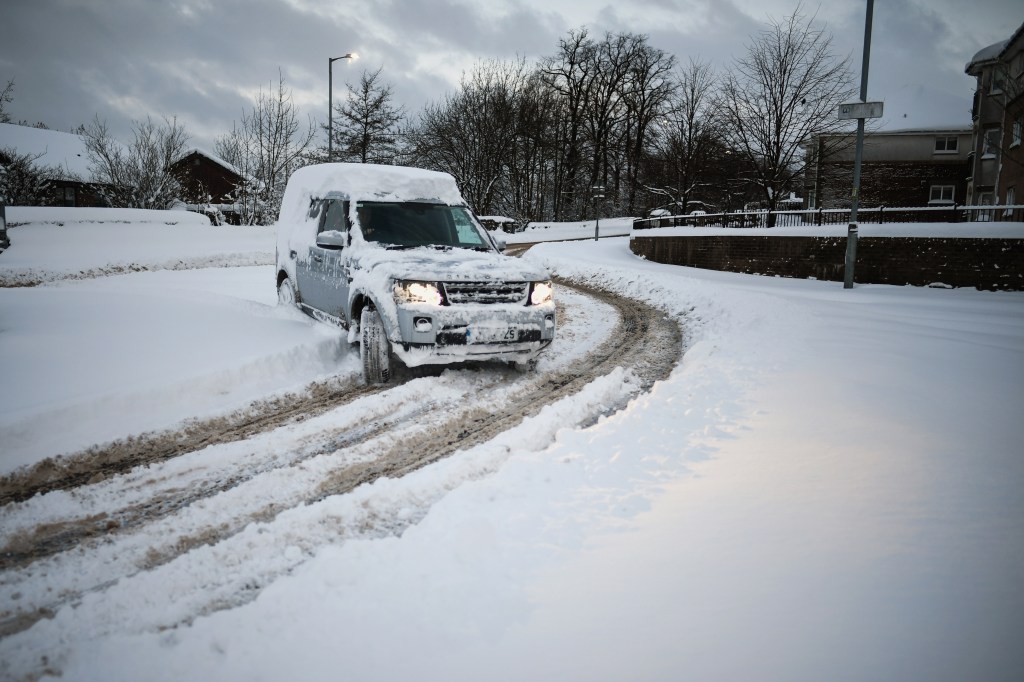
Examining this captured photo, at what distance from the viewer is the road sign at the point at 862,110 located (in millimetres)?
12359

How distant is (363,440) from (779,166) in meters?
24.7

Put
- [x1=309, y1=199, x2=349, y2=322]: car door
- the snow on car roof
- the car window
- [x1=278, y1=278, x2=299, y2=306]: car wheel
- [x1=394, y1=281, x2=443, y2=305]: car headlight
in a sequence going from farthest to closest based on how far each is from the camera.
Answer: [x1=278, y1=278, x2=299, y2=306]: car wheel → the snow on car roof → the car window → [x1=309, y1=199, x2=349, y2=322]: car door → [x1=394, y1=281, x2=443, y2=305]: car headlight

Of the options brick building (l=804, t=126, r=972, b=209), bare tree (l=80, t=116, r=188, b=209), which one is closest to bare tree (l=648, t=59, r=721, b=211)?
brick building (l=804, t=126, r=972, b=209)

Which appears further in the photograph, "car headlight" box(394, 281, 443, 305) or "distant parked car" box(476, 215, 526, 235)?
"distant parked car" box(476, 215, 526, 235)

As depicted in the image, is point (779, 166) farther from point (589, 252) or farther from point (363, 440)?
point (363, 440)

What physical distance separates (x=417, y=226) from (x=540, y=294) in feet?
5.89

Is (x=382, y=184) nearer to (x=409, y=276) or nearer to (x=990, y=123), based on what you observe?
(x=409, y=276)

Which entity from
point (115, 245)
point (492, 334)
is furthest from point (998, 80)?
point (115, 245)

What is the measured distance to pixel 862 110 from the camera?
12555mm

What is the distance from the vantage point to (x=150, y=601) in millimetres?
2623

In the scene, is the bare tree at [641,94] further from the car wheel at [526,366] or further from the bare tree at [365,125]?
the car wheel at [526,366]

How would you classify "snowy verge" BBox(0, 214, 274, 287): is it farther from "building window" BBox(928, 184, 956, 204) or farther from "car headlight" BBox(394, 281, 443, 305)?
"building window" BBox(928, 184, 956, 204)

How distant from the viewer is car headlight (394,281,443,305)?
A: 570cm

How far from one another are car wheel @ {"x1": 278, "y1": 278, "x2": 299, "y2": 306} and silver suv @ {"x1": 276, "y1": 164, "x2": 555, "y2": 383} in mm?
54
